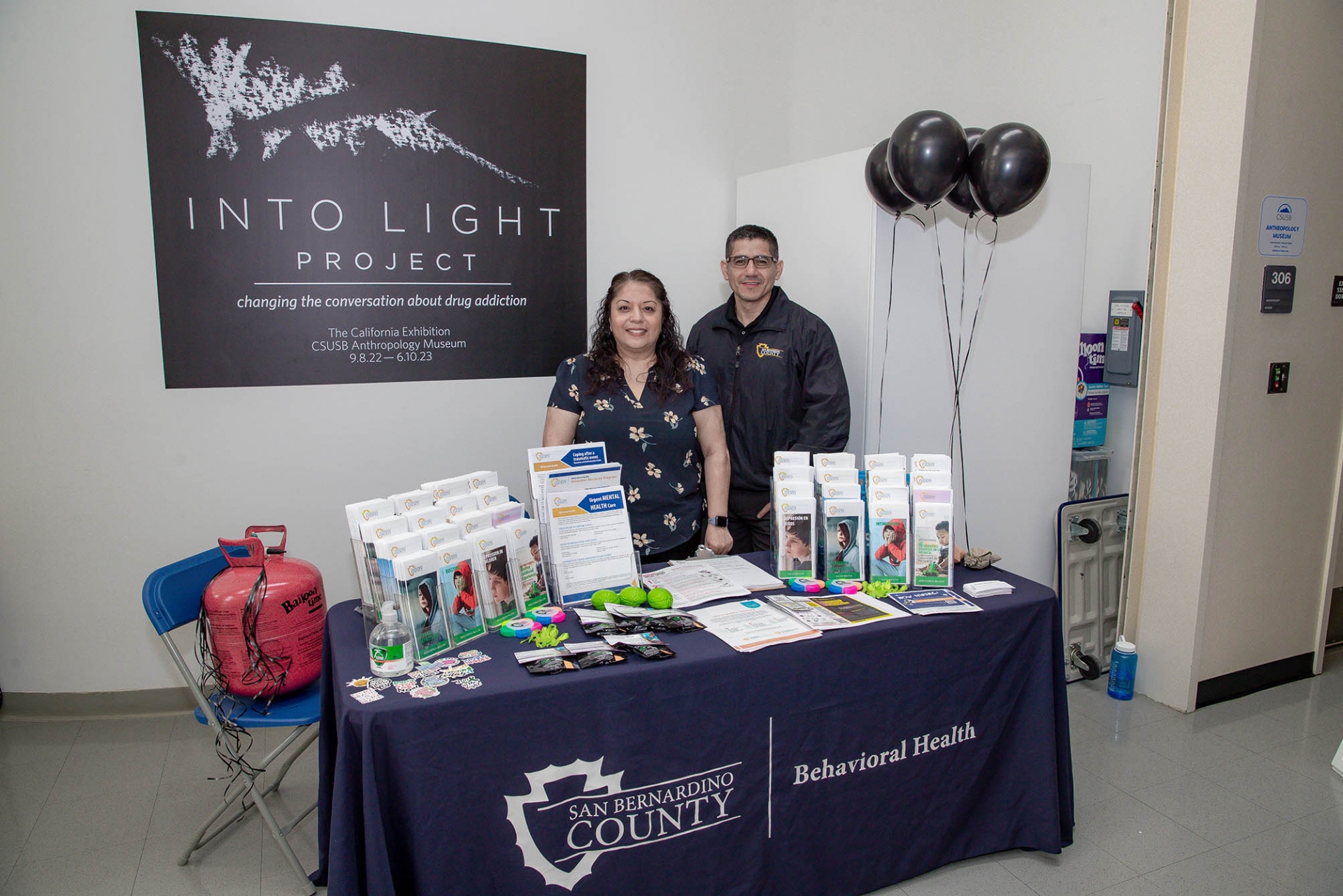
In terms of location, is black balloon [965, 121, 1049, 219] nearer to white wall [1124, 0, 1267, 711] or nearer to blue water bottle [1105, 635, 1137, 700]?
white wall [1124, 0, 1267, 711]

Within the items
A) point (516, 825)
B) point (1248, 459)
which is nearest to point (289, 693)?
point (516, 825)

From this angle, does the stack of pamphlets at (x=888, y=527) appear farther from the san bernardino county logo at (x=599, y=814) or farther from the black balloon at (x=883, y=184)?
the black balloon at (x=883, y=184)

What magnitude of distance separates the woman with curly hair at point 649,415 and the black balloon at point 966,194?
1.03m

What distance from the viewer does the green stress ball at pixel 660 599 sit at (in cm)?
210

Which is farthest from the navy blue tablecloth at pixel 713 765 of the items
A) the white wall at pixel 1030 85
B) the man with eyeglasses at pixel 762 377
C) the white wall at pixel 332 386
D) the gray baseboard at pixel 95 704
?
the white wall at pixel 1030 85

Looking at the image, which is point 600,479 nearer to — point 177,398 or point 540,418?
point 540,418

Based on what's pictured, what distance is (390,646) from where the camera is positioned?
176 cm

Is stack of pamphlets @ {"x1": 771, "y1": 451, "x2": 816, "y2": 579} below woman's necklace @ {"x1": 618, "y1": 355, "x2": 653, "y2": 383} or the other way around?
below

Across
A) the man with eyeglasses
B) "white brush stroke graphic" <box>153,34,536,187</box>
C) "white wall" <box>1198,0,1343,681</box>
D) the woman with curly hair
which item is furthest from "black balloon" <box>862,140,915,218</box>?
"white brush stroke graphic" <box>153,34,536,187</box>

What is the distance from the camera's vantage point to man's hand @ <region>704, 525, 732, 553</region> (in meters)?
2.73

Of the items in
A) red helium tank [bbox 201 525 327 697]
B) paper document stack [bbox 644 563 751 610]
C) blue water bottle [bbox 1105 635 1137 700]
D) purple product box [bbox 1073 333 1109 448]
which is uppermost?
purple product box [bbox 1073 333 1109 448]

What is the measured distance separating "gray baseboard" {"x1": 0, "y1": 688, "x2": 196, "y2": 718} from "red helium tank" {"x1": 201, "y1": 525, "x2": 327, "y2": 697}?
124 cm

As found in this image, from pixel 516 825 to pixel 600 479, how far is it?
0.83m

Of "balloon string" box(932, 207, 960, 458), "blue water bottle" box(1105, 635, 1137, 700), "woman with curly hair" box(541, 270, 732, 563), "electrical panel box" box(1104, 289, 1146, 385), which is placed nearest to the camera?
"woman with curly hair" box(541, 270, 732, 563)
